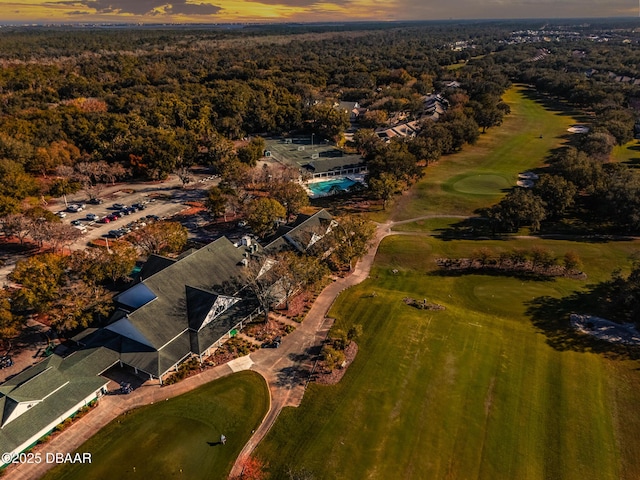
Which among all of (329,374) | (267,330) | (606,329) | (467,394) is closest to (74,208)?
A: (267,330)

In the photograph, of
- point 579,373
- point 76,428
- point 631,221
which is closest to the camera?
point 76,428

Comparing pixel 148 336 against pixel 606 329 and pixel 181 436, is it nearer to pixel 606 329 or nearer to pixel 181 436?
pixel 181 436

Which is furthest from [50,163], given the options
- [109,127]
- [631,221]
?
[631,221]

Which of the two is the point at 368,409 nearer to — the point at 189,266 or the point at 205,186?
the point at 189,266

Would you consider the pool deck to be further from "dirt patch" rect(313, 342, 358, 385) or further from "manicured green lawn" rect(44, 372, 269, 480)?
"manicured green lawn" rect(44, 372, 269, 480)

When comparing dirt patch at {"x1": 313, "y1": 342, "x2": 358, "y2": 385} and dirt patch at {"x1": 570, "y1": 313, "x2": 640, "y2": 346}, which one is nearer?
dirt patch at {"x1": 313, "y1": 342, "x2": 358, "y2": 385}

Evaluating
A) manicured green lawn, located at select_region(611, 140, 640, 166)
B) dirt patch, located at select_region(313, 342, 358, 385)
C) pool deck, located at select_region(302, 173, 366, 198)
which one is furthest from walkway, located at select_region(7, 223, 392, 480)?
manicured green lawn, located at select_region(611, 140, 640, 166)

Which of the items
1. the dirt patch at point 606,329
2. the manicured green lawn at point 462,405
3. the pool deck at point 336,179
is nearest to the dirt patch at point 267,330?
the manicured green lawn at point 462,405
